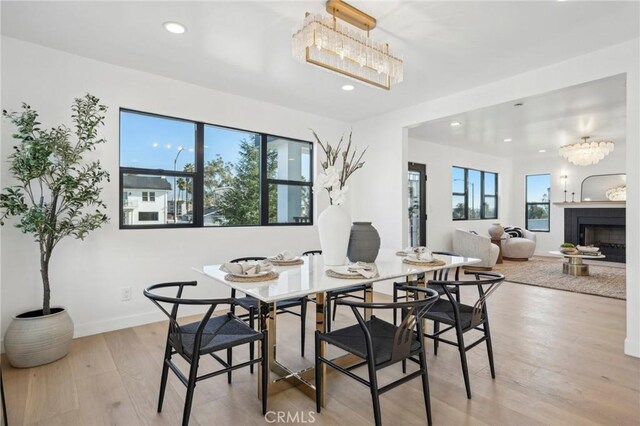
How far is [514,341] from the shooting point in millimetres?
2916

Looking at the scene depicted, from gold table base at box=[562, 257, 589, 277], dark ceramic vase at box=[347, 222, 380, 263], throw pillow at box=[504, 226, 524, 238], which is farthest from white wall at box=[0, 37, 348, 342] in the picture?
throw pillow at box=[504, 226, 524, 238]

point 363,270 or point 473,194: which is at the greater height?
point 473,194

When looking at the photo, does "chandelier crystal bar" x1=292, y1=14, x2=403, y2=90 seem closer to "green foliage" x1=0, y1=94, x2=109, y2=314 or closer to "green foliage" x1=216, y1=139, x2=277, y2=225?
"green foliage" x1=0, y1=94, x2=109, y2=314

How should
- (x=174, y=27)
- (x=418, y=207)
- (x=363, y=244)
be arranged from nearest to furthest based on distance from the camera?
(x=363, y=244) → (x=174, y=27) → (x=418, y=207)

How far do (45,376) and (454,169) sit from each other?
289 inches

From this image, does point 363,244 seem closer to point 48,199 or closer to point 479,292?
point 479,292

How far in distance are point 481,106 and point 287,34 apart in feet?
7.51

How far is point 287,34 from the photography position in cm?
263

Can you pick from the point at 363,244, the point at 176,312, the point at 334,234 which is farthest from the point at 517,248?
the point at 176,312

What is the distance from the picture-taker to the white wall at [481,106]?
264 centimetres

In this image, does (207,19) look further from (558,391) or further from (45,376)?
(558,391)

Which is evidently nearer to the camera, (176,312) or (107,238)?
(176,312)

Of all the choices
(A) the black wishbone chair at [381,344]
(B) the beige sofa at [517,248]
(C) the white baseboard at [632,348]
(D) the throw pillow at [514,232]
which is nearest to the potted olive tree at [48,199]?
(A) the black wishbone chair at [381,344]

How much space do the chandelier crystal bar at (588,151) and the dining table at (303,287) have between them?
16.3 ft
